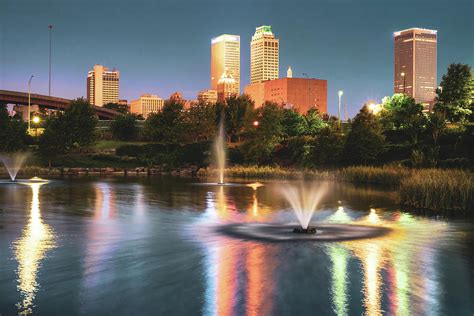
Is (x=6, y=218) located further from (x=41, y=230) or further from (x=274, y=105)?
(x=274, y=105)

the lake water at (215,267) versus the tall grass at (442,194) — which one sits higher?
the tall grass at (442,194)

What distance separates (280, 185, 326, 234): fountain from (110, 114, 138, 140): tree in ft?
211

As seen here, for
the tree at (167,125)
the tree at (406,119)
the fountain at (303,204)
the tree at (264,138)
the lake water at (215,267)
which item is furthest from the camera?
the tree at (167,125)

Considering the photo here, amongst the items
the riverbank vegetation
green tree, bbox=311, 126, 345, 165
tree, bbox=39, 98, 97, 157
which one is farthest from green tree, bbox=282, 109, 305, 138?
tree, bbox=39, 98, 97, 157

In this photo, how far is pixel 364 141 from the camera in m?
53.0

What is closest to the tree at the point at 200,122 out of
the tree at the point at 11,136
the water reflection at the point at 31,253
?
the tree at the point at 11,136

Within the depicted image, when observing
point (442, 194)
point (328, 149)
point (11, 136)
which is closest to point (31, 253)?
point (442, 194)

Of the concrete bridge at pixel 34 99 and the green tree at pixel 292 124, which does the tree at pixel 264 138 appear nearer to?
the green tree at pixel 292 124

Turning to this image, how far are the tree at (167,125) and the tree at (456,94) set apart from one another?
3870 centimetres

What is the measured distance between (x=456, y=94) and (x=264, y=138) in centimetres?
2784

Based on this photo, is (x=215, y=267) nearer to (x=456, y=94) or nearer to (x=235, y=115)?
(x=456, y=94)

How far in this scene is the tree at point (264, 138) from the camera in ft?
213

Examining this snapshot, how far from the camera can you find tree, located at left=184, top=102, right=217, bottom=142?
294 feet

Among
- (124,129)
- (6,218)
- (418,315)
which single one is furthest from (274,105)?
(418,315)
